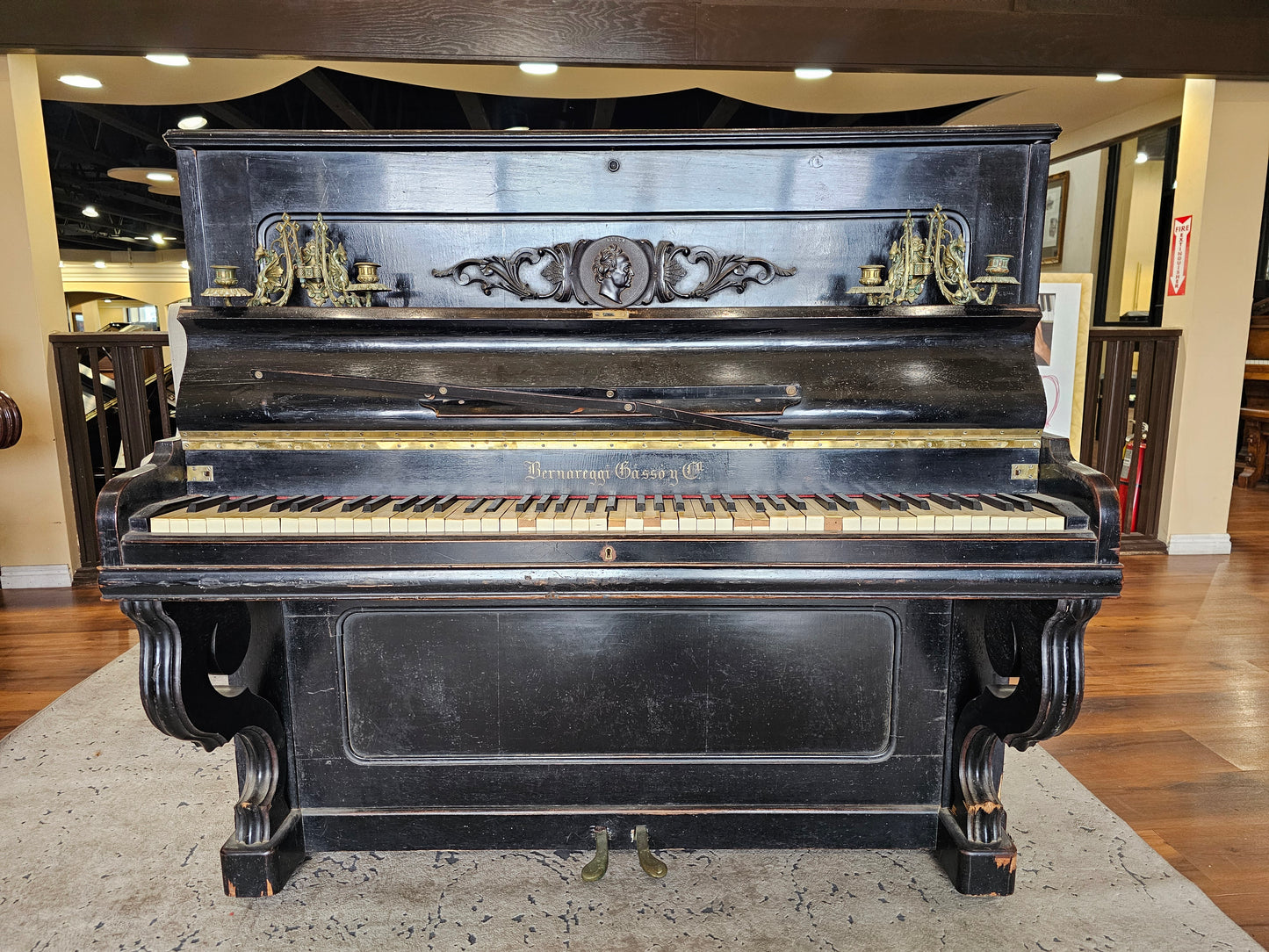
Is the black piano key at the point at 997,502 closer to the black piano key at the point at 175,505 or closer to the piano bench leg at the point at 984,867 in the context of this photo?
the piano bench leg at the point at 984,867

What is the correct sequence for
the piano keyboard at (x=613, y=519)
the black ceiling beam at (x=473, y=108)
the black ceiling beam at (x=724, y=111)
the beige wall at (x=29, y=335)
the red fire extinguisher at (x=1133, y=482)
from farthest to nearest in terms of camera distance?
1. the black ceiling beam at (x=724, y=111)
2. the black ceiling beam at (x=473, y=108)
3. the red fire extinguisher at (x=1133, y=482)
4. the beige wall at (x=29, y=335)
5. the piano keyboard at (x=613, y=519)

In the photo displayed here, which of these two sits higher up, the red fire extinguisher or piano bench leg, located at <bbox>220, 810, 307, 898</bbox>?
the red fire extinguisher

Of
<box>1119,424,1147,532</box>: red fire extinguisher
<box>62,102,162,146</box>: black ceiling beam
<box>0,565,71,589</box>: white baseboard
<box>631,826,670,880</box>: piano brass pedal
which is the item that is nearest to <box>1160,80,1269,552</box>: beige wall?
<box>1119,424,1147,532</box>: red fire extinguisher

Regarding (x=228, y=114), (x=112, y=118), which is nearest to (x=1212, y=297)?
(x=228, y=114)

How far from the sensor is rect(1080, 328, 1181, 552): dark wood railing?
4184 mm

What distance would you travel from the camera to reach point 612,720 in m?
1.76

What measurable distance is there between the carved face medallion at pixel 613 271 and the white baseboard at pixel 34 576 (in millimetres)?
3564

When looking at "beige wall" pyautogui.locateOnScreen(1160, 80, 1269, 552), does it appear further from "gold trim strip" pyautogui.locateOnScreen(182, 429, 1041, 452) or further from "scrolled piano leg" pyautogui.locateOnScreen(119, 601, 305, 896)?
"scrolled piano leg" pyautogui.locateOnScreen(119, 601, 305, 896)

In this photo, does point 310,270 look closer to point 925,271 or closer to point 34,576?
point 925,271

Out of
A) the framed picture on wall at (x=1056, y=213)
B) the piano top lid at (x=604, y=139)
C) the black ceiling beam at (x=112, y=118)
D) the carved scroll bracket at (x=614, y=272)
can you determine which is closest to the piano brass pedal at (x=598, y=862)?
the carved scroll bracket at (x=614, y=272)

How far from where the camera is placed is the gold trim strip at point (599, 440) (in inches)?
61.5

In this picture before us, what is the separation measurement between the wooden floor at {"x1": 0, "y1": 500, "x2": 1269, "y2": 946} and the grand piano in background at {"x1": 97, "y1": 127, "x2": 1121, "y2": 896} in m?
0.59

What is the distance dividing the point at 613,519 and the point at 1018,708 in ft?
2.96

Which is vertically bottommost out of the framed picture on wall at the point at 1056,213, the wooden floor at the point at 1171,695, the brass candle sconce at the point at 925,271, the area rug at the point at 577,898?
the wooden floor at the point at 1171,695
